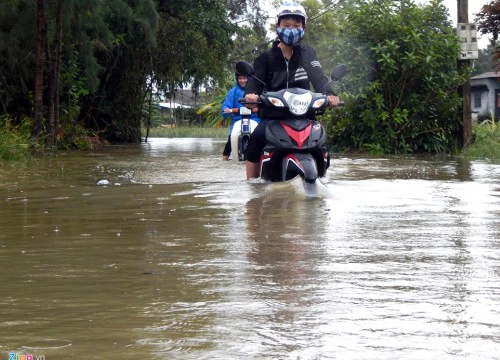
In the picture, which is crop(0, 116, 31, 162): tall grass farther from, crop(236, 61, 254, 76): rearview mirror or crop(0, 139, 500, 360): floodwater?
crop(236, 61, 254, 76): rearview mirror

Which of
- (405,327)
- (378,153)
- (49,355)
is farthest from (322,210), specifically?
(378,153)

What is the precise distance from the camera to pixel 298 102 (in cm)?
955

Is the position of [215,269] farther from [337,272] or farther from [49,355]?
[49,355]

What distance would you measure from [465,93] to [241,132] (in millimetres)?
7727

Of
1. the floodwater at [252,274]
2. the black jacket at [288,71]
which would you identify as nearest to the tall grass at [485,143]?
the black jacket at [288,71]

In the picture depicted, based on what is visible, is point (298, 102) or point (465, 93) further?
point (465, 93)

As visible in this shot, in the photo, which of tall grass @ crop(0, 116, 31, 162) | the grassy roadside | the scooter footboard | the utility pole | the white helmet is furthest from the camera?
the utility pole

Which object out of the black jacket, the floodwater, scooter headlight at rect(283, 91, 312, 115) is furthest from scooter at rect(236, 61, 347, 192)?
the black jacket

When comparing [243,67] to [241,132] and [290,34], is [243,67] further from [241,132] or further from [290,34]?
[241,132]

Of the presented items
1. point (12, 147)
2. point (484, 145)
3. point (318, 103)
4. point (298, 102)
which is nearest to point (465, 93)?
point (484, 145)

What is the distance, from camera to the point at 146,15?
23.6 meters

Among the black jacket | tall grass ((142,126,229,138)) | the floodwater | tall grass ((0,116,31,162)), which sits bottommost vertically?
tall grass ((142,126,229,138))

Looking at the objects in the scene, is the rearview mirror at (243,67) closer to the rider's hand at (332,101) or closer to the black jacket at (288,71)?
the black jacket at (288,71)

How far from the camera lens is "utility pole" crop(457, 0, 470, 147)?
66.7 ft
